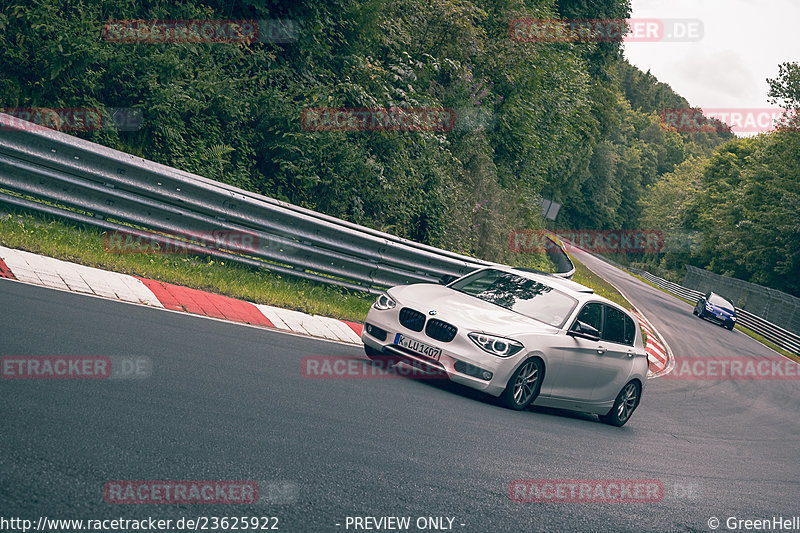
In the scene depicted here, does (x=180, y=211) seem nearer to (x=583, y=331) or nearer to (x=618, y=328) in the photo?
(x=583, y=331)

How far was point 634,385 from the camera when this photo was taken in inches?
409

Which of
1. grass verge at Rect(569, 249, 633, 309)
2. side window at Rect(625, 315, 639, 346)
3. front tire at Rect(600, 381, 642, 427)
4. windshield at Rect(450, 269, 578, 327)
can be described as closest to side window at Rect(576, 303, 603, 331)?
windshield at Rect(450, 269, 578, 327)

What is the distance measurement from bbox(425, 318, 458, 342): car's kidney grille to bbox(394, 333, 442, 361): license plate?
0.14 meters

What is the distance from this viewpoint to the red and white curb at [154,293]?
7949mm

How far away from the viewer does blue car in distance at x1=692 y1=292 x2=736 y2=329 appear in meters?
40.2

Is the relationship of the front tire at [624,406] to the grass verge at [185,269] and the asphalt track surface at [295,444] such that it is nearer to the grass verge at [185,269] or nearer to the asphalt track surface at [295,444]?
the asphalt track surface at [295,444]

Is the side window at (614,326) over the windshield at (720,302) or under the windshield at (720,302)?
over

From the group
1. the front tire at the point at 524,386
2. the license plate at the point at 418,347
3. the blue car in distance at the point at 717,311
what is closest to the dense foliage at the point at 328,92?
the license plate at the point at 418,347

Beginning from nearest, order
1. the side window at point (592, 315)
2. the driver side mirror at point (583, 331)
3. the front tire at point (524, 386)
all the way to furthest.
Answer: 1. the front tire at point (524, 386)
2. the driver side mirror at point (583, 331)
3. the side window at point (592, 315)

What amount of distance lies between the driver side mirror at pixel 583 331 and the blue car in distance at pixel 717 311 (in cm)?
3416

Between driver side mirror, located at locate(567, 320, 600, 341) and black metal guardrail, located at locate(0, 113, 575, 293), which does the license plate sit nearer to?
driver side mirror, located at locate(567, 320, 600, 341)

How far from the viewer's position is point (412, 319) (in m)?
8.49

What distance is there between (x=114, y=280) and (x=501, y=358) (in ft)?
14.2

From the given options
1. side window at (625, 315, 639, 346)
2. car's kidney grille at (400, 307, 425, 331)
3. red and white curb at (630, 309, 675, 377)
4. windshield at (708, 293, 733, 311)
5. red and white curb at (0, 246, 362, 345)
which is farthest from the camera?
windshield at (708, 293, 733, 311)
